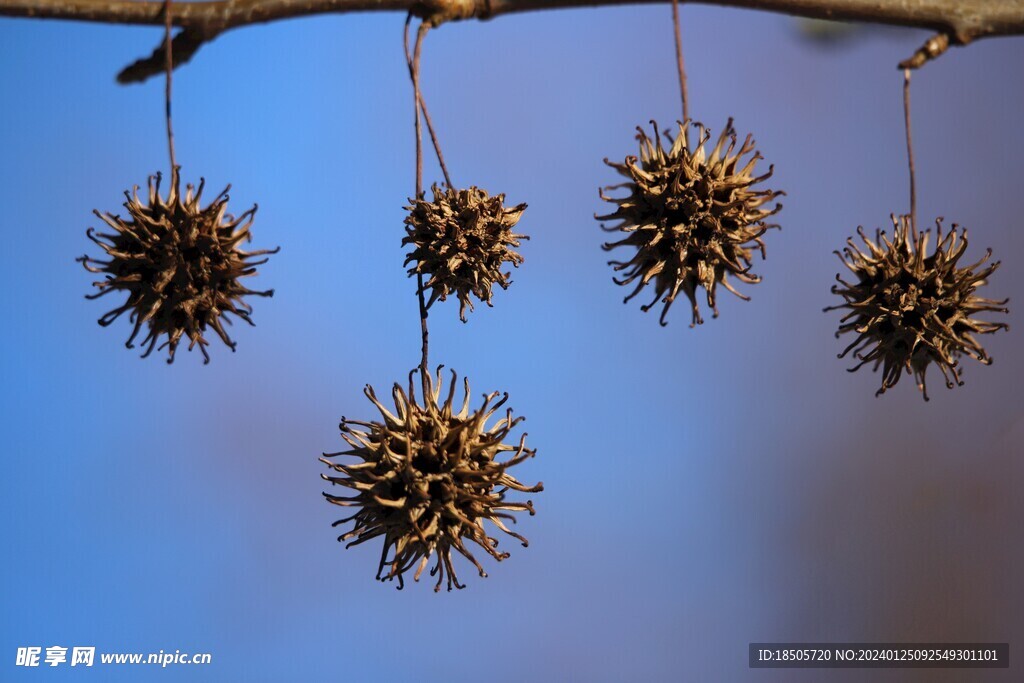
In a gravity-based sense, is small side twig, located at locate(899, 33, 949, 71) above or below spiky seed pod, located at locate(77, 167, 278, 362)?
above

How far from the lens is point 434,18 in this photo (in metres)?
1.73

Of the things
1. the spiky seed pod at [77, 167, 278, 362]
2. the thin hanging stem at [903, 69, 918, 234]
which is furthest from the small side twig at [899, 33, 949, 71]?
the spiky seed pod at [77, 167, 278, 362]

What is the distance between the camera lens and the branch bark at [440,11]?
1679mm

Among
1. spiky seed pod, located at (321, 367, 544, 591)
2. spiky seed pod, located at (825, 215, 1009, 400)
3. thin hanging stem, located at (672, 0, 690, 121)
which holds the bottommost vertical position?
spiky seed pod, located at (321, 367, 544, 591)

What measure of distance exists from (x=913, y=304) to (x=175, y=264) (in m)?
1.05

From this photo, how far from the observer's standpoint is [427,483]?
4.53 ft

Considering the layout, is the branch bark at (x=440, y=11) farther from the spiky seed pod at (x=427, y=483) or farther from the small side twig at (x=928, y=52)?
the spiky seed pod at (x=427, y=483)

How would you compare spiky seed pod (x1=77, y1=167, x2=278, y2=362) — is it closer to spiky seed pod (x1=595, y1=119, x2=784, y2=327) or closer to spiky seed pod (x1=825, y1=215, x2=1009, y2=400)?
spiky seed pod (x1=595, y1=119, x2=784, y2=327)

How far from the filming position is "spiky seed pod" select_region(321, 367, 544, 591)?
1.38m

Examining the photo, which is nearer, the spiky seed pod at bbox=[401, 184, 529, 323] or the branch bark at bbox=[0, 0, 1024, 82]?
the spiky seed pod at bbox=[401, 184, 529, 323]

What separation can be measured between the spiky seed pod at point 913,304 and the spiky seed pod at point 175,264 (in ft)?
2.87

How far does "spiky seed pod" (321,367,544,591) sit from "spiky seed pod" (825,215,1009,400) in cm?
56

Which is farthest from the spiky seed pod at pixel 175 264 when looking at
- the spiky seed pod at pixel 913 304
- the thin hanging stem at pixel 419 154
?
the spiky seed pod at pixel 913 304

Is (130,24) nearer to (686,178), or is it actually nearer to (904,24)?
(686,178)
